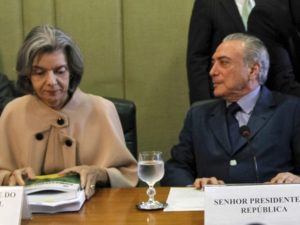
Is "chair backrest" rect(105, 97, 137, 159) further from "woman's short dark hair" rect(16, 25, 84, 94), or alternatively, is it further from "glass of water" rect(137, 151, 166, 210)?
"glass of water" rect(137, 151, 166, 210)

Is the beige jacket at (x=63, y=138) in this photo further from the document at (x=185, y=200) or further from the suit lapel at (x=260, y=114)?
the suit lapel at (x=260, y=114)

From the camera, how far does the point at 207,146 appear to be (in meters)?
2.50

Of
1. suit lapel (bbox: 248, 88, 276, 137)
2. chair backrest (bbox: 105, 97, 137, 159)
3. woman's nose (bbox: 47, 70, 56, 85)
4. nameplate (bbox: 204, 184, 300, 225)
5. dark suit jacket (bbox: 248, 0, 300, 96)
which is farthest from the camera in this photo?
dark suit jacket (bbox: 248, 0, 300, 96)

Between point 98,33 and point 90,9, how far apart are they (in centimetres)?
16

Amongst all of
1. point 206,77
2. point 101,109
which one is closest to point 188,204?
point 101,109

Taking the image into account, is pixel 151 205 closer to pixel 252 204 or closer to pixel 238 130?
pixel 252 204

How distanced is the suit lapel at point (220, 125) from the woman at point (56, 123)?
387 mm

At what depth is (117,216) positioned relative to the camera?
1786 millimetres

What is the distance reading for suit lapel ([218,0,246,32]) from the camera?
307 cm

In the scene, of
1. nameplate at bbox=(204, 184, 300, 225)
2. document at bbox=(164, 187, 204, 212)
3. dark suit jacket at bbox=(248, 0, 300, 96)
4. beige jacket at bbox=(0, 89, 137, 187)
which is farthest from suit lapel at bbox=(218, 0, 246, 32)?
nameplate at bbox=(204, 184, 300, 225)

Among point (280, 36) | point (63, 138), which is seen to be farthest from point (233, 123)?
point (63, 138)

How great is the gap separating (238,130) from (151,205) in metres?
0.76

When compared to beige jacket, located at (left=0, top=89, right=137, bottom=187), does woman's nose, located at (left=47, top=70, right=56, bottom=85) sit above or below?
above

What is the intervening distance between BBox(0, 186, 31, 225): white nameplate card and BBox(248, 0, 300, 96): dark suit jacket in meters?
1.64
